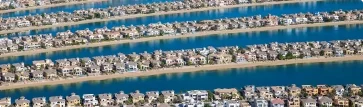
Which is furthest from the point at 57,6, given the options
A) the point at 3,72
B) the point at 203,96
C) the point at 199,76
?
the point at 203,96

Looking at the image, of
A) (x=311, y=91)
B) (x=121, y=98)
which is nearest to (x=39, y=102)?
(x=121, y=98)

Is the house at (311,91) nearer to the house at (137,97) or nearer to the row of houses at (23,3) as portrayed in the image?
the house at (137,97)

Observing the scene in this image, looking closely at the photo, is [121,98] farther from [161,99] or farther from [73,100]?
[73,100]

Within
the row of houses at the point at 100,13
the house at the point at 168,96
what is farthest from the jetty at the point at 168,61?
the row of houses at the point at 100,13

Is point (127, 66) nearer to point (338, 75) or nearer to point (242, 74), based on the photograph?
point (242, 74)

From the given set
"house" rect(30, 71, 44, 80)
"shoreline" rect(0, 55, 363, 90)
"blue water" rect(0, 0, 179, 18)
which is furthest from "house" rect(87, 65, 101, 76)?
"blue water" rect(0, 0, 179, 18)

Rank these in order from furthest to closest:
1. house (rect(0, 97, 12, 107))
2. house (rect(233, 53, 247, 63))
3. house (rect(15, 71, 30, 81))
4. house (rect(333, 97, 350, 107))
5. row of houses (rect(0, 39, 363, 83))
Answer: house (rect(233, 53, 247, 63)) → row of houses (rect(0, 39, 363, 83)) → house (rect(15, 71, 30, 81)) → house (rect(0, 97, 12, 107)) → house (rect(333, 97, 350, 107))

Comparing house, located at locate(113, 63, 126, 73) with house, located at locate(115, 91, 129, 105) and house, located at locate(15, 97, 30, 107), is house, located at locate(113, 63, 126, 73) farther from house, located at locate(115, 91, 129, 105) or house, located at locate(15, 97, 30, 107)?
house, located at locate(15, 97, 30, 107)
